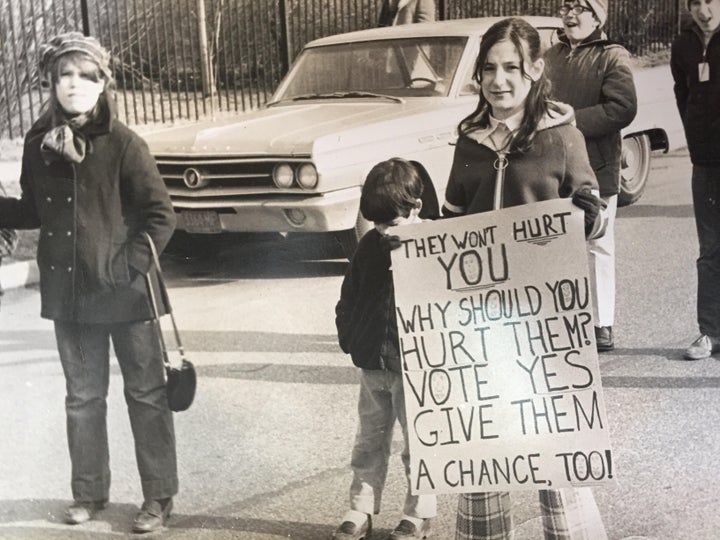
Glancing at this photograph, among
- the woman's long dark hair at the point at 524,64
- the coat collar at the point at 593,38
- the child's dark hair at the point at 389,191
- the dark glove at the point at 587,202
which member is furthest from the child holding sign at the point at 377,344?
the coat collar at the point at 593,38

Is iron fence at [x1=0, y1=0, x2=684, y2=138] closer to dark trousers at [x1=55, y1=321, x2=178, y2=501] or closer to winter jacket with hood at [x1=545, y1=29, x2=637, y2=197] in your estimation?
dark trousers at [x1=55, y1=321, x2=178, y2=501]

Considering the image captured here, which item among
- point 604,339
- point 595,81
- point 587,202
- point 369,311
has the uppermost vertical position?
point 595,81

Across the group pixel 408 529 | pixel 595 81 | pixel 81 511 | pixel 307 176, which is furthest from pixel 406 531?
pixel 595 81

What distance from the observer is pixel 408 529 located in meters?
3.20

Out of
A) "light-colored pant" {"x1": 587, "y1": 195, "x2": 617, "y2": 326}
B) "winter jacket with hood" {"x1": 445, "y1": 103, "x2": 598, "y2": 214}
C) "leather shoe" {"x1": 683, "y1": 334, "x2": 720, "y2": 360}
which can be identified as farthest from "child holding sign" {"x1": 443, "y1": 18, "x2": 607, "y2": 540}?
"leather shoe" {"x1": 683, "y1": 334, "x2": 720, "y2": 360}

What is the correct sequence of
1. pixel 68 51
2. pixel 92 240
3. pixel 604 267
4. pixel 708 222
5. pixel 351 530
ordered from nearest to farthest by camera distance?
pixel 68 51, pixel 92 240, pixel 351 530, pixel 604 267, pixel 708 222

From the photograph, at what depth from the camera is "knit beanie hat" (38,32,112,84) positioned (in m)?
2.73

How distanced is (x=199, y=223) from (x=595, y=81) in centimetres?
114

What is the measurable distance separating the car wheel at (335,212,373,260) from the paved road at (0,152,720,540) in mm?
58

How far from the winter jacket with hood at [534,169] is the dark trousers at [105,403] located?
86 cm

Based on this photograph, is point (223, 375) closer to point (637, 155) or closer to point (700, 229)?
point (637, 155)

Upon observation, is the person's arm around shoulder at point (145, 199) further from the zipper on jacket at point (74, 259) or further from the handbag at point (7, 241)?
the handbag at point (7, 241)

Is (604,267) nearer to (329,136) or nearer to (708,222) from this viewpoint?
(708,222)

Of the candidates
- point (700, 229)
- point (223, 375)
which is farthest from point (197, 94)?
point (700, 229)
